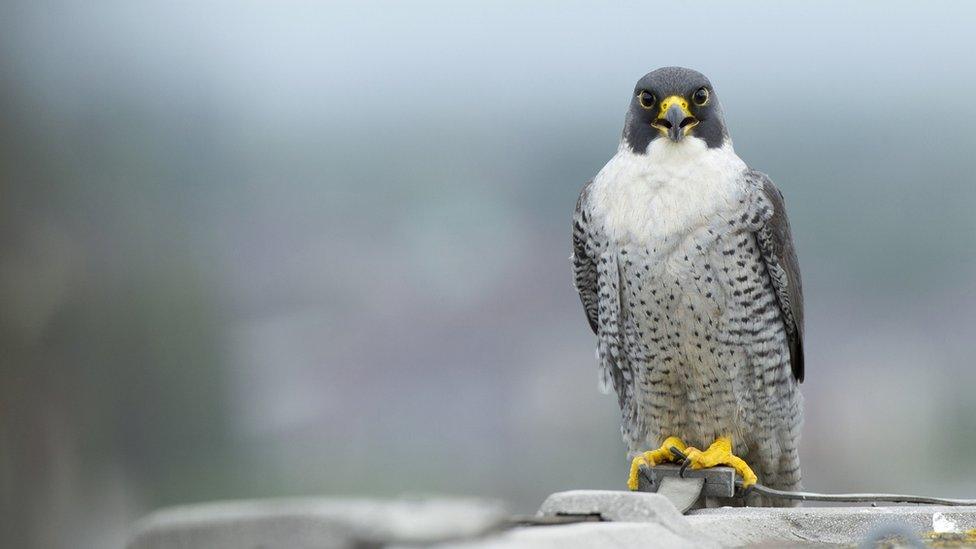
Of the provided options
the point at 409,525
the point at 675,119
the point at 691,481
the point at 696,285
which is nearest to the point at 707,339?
the point at 696,285

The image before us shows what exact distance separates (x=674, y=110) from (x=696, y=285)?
17.8 inches

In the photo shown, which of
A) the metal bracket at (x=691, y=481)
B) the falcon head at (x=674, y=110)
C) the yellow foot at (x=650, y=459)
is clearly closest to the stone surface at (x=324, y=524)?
the metal bracket at (x=691, y=481)

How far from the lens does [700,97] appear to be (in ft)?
10.4

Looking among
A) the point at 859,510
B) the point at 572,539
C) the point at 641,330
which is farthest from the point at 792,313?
the point at 572,539

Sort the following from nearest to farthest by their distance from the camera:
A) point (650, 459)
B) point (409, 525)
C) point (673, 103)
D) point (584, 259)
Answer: point (409, 525) → point (650, 459) → point (673, 103) → point (584, 259)

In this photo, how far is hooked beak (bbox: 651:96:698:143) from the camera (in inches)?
121

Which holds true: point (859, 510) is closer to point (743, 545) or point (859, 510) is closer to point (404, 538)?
point (743, 545)

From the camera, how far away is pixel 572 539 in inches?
59.9

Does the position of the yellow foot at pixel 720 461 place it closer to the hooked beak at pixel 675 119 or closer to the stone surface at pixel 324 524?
the hooked beak at pixel 675 119

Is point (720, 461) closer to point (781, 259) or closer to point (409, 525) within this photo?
point (781, 259)

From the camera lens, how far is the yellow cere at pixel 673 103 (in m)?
3.12

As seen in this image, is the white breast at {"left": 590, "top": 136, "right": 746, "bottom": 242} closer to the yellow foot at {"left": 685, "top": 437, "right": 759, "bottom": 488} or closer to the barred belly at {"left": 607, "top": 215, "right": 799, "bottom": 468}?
the barred belly at {"left": 607, "top": 215, "right": 799, "bottom": 468}

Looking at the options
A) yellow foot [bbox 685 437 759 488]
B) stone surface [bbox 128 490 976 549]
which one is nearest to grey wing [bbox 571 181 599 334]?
yellow foot [bbox 685 437 759 488]

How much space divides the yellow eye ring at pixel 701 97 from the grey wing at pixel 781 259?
0.23 meters
